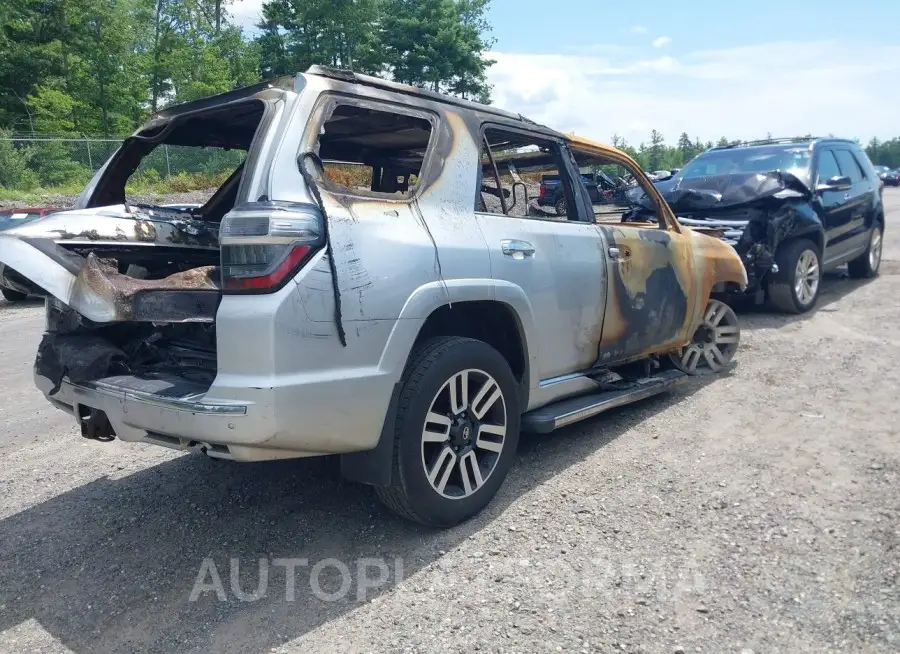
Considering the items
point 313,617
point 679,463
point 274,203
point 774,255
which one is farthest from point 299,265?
point 774,255

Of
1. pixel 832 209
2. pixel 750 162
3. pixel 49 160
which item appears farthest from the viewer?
pixel 49 160

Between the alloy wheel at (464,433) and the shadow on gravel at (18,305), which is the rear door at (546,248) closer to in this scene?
the alloy wheel at (464,433)

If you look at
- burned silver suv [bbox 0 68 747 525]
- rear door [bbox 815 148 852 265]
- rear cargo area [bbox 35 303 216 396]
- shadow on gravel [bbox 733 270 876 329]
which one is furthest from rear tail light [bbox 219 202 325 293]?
rear door [bbox 815 148 852 265]

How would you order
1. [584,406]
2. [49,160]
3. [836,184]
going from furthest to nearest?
[49,160] < [836,184] < [584,406]

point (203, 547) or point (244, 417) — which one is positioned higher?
point (244, 417)

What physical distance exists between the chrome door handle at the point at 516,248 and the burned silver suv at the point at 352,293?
17mm

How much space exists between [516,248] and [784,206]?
5276mm

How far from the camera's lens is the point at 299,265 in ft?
8.93

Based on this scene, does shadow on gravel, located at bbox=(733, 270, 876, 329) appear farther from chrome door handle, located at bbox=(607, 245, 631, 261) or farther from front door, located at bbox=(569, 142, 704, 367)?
chrome door handle, located at bbox=(607, 245, 631, 261)

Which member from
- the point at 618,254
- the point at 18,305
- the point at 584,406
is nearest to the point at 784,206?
the point at 618,254

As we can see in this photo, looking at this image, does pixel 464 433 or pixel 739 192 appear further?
pixel 739 192

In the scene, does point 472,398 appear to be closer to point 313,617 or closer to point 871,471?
point 313,617

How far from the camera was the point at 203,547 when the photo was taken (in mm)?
3340

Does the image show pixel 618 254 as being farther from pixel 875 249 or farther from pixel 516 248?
pixel 875 249
